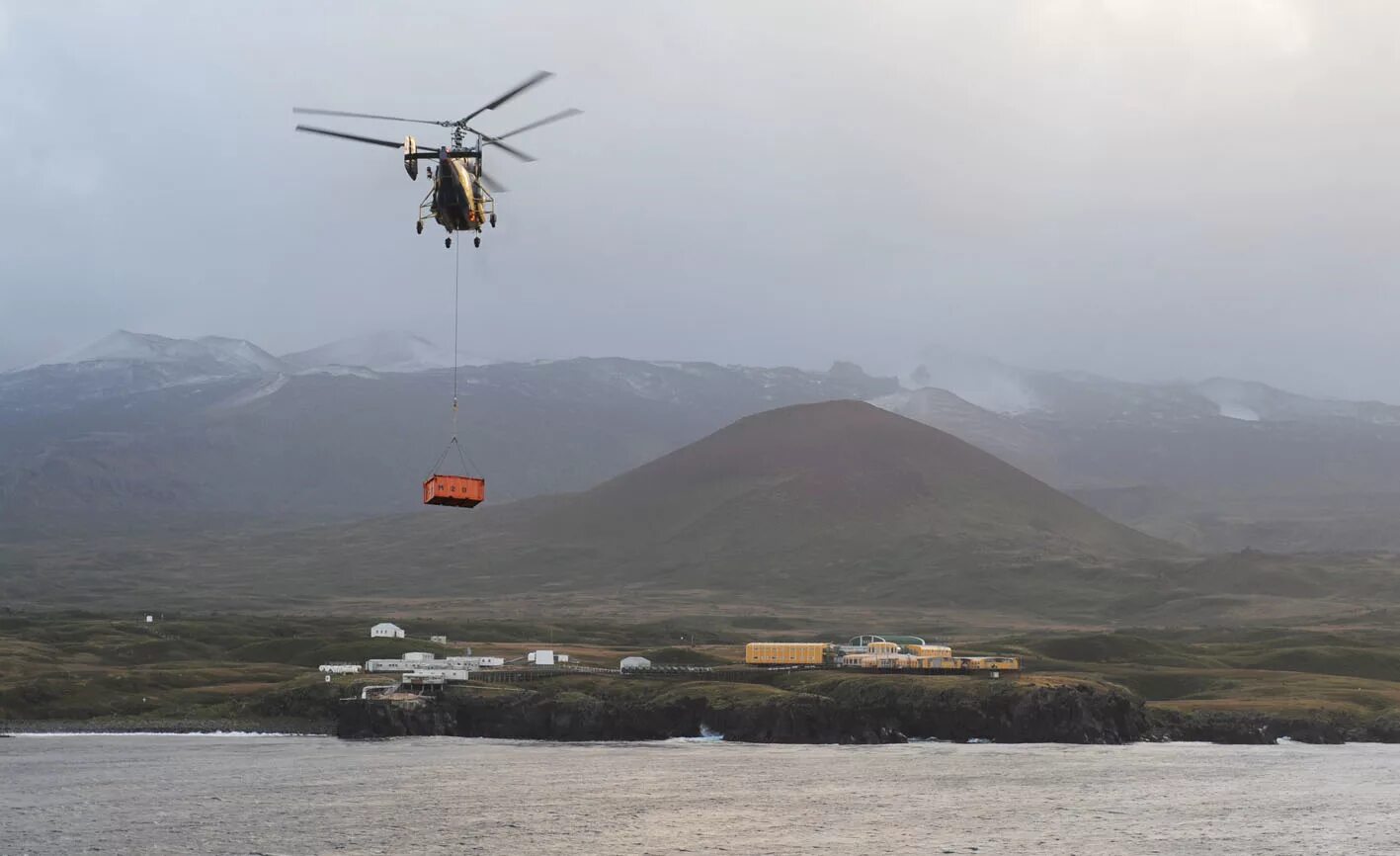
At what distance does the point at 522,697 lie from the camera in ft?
591

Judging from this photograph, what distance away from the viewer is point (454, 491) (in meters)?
99.0

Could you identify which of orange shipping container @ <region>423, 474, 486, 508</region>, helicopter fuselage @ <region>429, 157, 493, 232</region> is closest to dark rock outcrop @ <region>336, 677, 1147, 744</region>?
orange shipping container @ <region>423, 474, 486, 508</region>

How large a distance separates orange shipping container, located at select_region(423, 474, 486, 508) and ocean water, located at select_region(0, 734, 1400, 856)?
2329cm

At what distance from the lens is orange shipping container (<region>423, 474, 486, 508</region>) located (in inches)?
3888

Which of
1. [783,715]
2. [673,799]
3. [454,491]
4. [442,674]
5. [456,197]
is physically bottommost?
[673,799]

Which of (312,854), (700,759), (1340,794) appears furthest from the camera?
(700,759)

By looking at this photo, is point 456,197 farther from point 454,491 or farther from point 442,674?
point 442,674

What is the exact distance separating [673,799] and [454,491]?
39332 mm

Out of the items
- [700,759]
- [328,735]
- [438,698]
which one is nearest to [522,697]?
[438,698]

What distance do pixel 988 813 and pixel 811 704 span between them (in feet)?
174

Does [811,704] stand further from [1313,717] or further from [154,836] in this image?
[154,836]

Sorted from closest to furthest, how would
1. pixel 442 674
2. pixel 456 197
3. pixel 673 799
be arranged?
1. pixel 456 197
2. pixel 673 799
3. pixel 442 674

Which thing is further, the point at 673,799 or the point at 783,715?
the point at 783,715

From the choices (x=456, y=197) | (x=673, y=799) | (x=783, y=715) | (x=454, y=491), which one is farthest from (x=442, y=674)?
(x=456, y=197)
